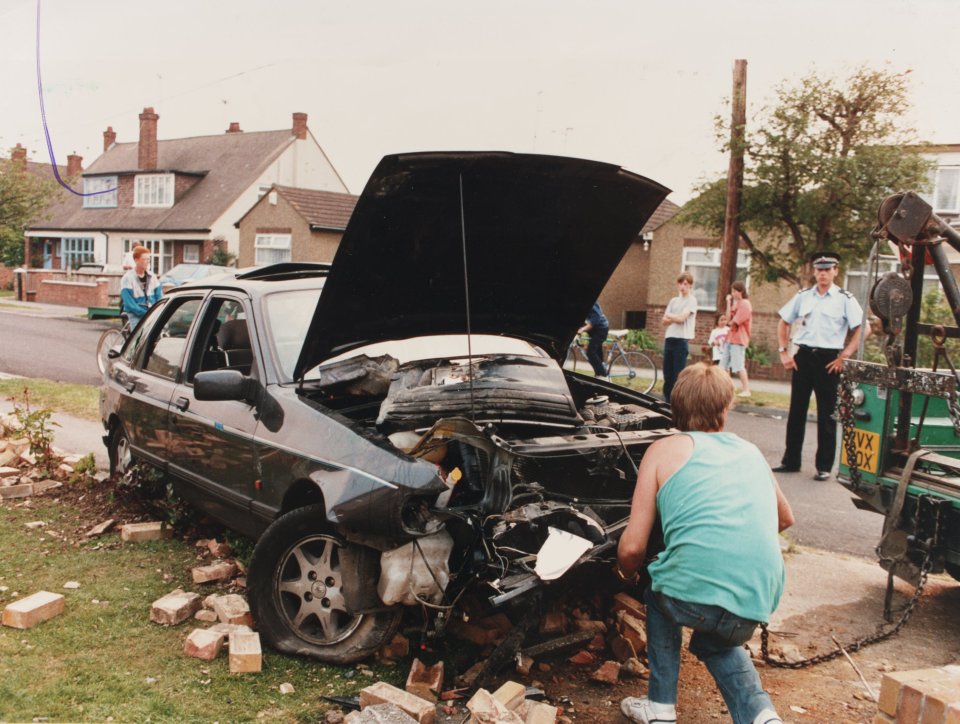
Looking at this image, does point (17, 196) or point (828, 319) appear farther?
point (17, 196)

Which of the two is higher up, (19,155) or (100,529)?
(19,155)

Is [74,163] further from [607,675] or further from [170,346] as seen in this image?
[607,675]

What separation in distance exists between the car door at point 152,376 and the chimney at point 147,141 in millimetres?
42623

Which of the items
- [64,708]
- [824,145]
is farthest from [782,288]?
[64,708]

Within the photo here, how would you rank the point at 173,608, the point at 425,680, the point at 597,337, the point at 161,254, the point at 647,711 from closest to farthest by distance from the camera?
1. the point at 647,711
2. the point at 425,680
3. the point at 173,608
4. the point at 597,337
5. the point at 161,254

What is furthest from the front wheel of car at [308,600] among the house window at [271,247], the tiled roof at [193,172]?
the tiled roof at [193,172]

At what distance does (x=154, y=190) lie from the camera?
146ft

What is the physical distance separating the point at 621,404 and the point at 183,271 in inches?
885

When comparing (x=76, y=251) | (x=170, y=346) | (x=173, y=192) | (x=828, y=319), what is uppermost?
(x=173, y=192)

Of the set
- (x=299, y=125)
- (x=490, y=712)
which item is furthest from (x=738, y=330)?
(x=299, y=125)

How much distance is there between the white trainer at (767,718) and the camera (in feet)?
10.0

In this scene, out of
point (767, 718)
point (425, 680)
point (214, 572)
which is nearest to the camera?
point (767, 718)

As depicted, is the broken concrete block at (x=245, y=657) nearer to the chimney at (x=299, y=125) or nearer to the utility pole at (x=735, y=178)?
the utility pole at (x=735, y=178)

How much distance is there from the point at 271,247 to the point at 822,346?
30337 millimetres
